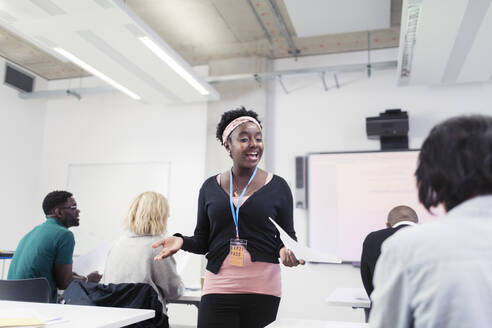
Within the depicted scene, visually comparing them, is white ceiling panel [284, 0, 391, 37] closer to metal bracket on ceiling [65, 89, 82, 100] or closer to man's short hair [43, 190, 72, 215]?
man's short hair [43, 190, 72, 215]

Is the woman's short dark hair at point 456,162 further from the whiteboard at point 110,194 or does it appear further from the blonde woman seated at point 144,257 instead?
the whiteboard at point 110,194

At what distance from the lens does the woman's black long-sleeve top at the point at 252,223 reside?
1575 mm

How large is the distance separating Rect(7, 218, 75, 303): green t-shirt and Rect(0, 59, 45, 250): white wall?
3.07 metres

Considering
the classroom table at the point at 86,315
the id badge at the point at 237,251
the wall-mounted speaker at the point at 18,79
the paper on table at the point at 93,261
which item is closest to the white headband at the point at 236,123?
the id badge at the point at 237,251

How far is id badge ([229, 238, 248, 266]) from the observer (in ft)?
5.01

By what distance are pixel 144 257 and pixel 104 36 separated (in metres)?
1.85

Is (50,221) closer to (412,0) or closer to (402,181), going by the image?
(412,0)

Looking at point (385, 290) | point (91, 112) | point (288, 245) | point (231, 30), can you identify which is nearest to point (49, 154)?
point (91, 112)

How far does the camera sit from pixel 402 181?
14.3 feet

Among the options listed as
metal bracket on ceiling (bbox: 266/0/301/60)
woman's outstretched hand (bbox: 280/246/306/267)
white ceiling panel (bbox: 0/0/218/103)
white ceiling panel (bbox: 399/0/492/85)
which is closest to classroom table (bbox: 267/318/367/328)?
woman's outstretched hand (bbox: 280/246/306/267)

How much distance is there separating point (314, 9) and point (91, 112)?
3.46 meters

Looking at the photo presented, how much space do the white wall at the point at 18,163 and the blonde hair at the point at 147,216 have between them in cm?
345

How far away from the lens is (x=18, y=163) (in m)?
5.39

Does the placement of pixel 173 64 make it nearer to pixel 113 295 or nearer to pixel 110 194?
pixel 110 194
